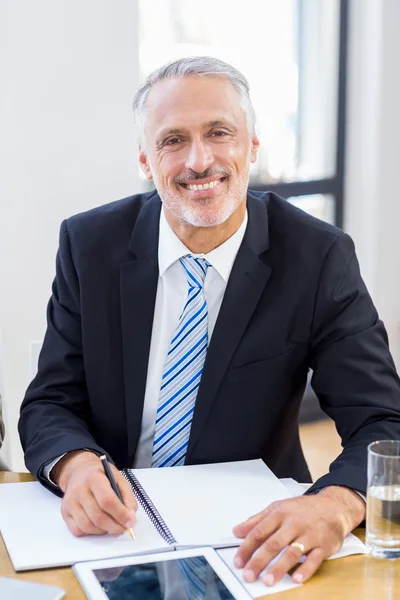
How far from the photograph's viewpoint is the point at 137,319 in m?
1.97

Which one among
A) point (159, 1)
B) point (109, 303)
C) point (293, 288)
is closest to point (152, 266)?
point (109, 303)

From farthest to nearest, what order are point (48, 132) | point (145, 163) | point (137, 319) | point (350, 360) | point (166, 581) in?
point (48, 132)
point (145, 163)
point (137, 319)
point (350, 360)
point (166, 581)

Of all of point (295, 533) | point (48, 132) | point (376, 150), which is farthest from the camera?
point (376, 150)

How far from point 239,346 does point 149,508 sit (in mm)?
459

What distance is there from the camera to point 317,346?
1947 millimetres

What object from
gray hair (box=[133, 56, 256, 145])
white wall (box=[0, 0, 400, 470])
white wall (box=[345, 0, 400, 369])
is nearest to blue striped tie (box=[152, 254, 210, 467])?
gray hair (box=[133, 56, 256, 145])

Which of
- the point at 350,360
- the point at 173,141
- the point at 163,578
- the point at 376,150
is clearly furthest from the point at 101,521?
the point at 376,150

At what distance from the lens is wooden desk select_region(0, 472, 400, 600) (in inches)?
51.9

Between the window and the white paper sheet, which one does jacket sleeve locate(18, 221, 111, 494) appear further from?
the window

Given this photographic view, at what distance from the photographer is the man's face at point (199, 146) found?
6.30 feet

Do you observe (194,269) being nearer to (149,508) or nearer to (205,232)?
(205,232)

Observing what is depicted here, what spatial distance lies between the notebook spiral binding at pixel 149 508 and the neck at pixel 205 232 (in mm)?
543

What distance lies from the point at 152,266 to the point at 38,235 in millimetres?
1421

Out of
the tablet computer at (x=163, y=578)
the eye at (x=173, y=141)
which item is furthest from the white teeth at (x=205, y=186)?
the tablet computer at (x=163, y=578)
